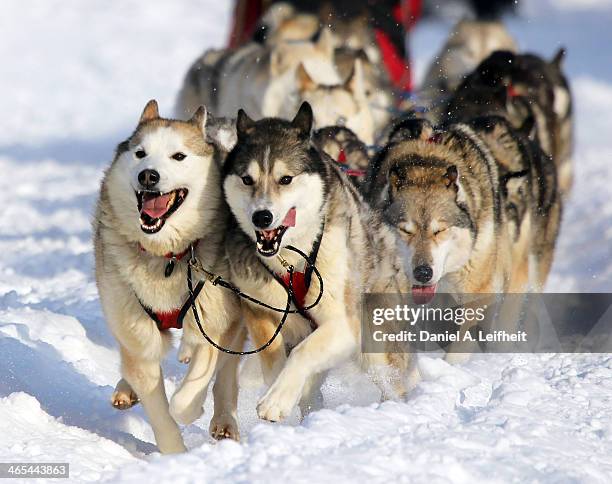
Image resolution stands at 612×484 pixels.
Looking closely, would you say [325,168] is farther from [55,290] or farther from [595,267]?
[595,267]

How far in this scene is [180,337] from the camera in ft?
11.7

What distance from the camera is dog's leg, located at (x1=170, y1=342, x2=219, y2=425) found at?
3340 millimetres

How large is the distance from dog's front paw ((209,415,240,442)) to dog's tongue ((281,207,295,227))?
2.09 ft

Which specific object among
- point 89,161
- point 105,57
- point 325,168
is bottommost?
point 325,168

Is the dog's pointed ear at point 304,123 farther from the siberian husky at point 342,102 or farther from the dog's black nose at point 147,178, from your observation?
the siberian husky at point 342,102

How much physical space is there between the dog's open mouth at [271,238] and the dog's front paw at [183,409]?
0.49 m

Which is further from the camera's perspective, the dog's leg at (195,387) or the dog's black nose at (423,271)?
the dog's black nose at (423,271)

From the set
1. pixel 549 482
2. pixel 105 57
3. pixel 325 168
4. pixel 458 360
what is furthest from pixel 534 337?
pixel 105 57

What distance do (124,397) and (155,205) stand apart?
2.56 feet

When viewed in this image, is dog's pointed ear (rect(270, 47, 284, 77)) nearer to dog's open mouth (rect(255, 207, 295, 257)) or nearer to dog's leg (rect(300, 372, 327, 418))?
dog's leg (rect(300, 372, 327, 418))

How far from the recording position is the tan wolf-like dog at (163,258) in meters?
3.24

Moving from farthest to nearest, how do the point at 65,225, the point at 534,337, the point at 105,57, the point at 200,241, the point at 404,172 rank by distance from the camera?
the point at 105,57 < the point at 65,225 < the point at 534,337 < the point at 404,172 < the point at 200,241

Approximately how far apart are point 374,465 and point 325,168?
105 centimetres

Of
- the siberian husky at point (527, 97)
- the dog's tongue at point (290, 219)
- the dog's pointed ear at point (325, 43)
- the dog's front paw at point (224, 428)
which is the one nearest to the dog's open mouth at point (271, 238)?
the dog's tongue at point (290, 219)
